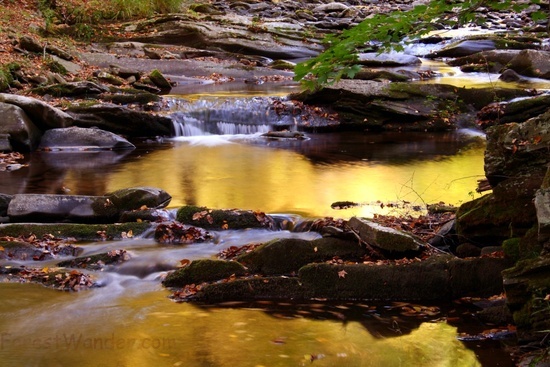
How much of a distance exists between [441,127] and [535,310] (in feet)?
38.7

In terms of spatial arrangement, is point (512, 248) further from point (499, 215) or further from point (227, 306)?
point (227, 306)

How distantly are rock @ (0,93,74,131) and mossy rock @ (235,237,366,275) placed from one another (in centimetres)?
842

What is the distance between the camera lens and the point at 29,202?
327 inches

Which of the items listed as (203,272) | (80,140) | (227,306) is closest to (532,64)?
(80,140)

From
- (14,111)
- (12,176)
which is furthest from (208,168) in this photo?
(14,111)

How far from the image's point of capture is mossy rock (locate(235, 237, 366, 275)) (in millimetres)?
6228

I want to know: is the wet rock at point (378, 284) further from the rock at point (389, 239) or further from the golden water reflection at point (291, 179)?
the golden water reflection at point (291, 179)

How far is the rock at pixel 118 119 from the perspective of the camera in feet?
46.2

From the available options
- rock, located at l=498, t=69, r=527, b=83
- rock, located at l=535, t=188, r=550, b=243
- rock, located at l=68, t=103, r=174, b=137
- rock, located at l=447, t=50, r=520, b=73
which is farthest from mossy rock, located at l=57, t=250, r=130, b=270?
rock, located at l=447, t=50, r=520, b=73

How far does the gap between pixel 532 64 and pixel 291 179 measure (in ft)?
39.1

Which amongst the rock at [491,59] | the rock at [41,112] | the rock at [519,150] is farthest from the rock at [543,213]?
the rock at [491,59]

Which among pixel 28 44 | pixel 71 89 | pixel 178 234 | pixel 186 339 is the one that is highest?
pixel 28 44

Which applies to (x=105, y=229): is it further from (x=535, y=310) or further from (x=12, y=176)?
(x=535, y=310)

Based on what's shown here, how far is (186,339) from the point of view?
15.9ft
